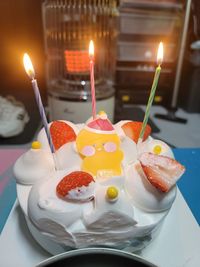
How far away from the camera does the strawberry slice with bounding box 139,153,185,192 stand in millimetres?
418

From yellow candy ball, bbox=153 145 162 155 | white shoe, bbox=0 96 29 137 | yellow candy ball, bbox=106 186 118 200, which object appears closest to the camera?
yellow candy ball, bbox=106 186 118 200

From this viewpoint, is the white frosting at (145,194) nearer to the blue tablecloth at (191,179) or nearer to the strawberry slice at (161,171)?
the strawberry slice at (161,171)

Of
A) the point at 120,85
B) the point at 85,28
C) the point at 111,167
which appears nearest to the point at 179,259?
the point at 111,167

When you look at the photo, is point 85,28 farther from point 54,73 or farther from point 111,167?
point 111,167

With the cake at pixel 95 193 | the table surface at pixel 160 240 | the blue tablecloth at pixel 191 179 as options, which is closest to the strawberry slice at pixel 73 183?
the cake at pixel 95 193

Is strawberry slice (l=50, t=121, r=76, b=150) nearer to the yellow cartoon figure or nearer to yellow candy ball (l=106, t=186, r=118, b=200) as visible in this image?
the yellow cartoon figure

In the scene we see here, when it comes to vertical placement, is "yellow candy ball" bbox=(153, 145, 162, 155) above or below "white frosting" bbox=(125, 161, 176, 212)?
above

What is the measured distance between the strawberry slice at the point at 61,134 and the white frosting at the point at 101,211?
0.30 feet

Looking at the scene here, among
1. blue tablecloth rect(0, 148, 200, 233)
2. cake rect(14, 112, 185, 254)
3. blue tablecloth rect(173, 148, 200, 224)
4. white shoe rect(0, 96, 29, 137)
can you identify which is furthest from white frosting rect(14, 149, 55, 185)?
white shoe rect(0, 96, 29, 137)

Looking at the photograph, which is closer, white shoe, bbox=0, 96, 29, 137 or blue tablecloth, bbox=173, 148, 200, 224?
blue tablecloth, bbox=173, 148, 200, 224

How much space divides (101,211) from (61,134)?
200 millimetres

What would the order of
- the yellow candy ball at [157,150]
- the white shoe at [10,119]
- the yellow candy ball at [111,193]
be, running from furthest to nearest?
the white shoe at [10,119] < the yellow candy ball at [157,150] < the yellow candy ball at [111,193]

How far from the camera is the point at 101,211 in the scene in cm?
39

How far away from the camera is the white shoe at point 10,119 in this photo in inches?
40.8
